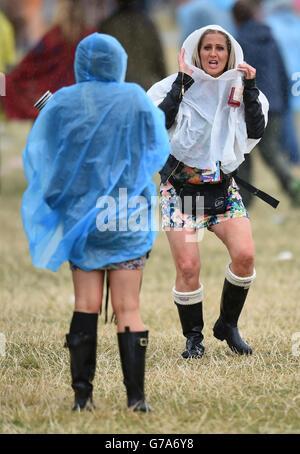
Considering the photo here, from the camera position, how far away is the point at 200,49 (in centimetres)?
462

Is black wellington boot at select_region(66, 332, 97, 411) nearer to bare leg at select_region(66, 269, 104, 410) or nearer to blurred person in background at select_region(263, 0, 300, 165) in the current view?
bare leg at select_region(66, 269, 104, 410)

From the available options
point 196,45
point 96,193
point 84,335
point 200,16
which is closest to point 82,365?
point 84,335

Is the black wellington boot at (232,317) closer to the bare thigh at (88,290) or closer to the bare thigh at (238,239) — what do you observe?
the bare thigh at (238,239)

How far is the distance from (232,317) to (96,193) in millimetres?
1545

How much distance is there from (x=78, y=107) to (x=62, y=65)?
6.64 m

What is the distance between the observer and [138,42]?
8.96m

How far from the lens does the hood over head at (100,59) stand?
364cm

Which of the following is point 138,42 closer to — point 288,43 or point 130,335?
point 130,335

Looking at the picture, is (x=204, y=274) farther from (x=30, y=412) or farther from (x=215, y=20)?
(x=30, y=412)

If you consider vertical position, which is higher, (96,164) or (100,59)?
(100,59)

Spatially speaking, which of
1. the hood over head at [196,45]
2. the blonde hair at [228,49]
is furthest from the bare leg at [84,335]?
the blonde hair at [228,49]

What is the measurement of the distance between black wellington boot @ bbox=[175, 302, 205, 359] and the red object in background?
5.51 meters

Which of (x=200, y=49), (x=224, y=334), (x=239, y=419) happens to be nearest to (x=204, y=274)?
(x=224, y=334)

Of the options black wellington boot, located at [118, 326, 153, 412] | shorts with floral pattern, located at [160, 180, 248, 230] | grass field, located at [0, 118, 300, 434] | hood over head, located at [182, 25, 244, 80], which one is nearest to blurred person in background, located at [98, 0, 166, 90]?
grass field, located at [0, 118, 300, 434]
